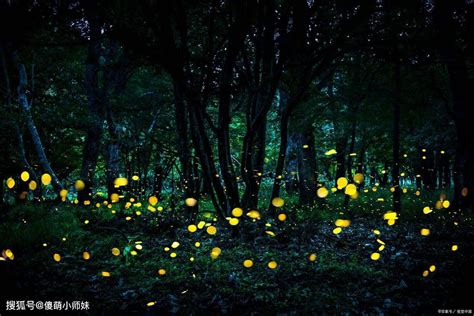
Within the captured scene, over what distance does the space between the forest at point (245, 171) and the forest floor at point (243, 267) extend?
0.03 meters

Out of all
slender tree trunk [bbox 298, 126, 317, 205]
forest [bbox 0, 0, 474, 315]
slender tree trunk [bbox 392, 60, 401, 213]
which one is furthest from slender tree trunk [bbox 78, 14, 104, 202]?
slender tree trunk [bbox 392, 60, 401, 213]

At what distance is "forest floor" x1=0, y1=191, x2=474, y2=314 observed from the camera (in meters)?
3.64

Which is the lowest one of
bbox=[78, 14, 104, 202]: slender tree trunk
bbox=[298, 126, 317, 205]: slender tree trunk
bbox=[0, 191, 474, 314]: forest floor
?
bbox=[0, 191, 474, 314]: forest floor

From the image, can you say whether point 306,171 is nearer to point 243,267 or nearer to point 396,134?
point 396,134

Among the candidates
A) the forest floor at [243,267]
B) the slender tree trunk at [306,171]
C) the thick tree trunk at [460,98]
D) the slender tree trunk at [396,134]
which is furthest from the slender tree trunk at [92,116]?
the thick tree trunk at [460,98]

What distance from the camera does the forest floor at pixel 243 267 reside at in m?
3.64

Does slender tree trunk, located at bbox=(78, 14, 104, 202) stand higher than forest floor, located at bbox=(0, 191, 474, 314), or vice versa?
slender tree trunk, located at bbox=(78, 14, 104, 202)

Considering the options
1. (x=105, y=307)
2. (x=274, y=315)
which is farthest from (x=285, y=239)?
(x=105, y=307)

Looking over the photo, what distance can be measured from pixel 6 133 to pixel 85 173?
254 centimetres

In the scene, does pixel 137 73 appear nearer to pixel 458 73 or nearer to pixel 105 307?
pixel 105 307

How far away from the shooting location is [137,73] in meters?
12.4

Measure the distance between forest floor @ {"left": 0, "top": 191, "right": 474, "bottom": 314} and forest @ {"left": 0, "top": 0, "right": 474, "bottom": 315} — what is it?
0.03 m

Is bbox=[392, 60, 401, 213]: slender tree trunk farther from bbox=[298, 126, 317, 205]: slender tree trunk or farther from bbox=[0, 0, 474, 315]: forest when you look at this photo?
bbox=[298, 126, 317, 205]: slender tree trunk

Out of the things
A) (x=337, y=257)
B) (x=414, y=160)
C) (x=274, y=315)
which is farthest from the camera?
(x=414, y=160)
